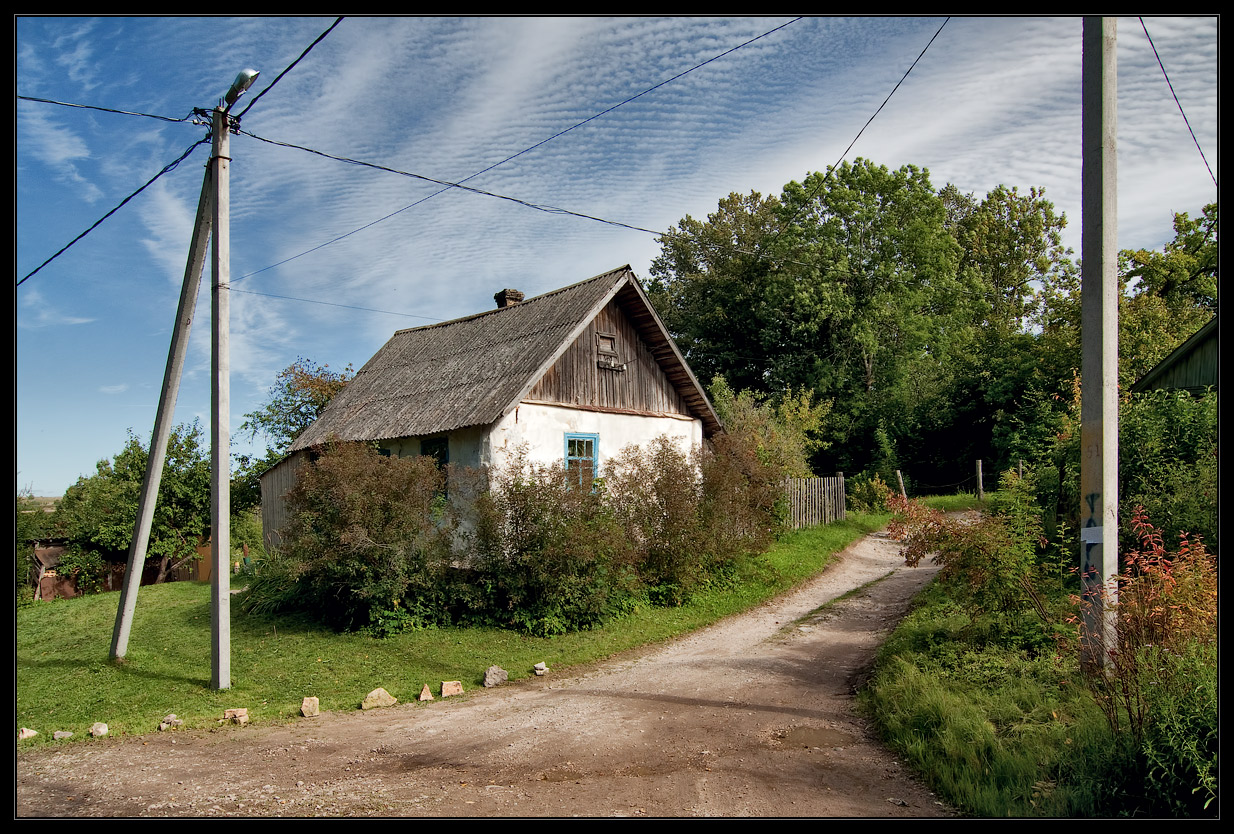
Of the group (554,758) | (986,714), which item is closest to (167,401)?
(554,758)

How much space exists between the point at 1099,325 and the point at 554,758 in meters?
6.24

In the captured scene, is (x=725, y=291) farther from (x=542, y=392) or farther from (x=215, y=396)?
(x=215, y=396)

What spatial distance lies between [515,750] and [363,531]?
19.2 feet

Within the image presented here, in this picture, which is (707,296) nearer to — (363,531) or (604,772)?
(363,531)

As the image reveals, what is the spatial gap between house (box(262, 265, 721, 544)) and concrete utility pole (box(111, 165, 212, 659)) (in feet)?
11.9

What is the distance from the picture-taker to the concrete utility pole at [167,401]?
10555mm

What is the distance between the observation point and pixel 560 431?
52.5ft

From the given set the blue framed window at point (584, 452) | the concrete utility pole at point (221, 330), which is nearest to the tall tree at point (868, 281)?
the blue framed window at point (584, 452)

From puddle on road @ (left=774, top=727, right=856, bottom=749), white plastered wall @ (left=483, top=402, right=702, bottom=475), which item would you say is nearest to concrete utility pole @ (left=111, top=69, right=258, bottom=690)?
white plastered wall @ (left=483, top=402, right=702, bottom=475)

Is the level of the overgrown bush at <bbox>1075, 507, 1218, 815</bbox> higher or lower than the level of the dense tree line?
lower

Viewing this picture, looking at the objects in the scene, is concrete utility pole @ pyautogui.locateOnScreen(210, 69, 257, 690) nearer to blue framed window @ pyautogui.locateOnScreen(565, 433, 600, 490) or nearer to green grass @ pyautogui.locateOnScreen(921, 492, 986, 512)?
blue framed window @ pyautogui.locateOnScreen(565, 433, 600, 490)

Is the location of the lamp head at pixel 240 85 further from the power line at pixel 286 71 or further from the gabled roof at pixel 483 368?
the gabled roof at pixel 483 368

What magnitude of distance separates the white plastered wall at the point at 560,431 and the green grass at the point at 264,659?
3.47 m

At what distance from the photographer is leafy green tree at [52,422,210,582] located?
22.6 metres
